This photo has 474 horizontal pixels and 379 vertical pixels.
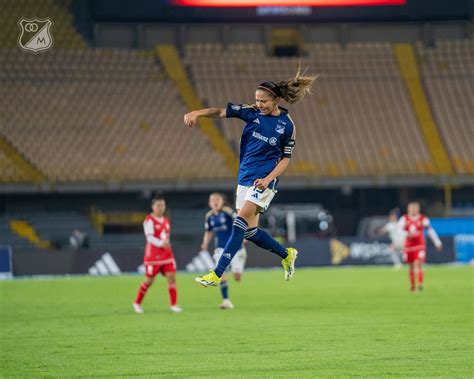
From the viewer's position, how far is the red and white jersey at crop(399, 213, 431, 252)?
961 inches

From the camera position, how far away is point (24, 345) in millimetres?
12727

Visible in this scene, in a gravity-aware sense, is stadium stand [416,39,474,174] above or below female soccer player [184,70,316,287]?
above

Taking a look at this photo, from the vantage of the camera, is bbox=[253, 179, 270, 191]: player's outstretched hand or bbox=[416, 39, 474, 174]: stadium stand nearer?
bbox=[253, 179, 270, 191]: player's outstretched hand

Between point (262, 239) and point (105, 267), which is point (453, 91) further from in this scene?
point (262, 239)

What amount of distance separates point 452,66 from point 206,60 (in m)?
11.8

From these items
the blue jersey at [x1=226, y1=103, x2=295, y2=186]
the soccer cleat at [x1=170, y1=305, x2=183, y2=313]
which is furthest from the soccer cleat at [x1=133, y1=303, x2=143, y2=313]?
the blue jersey at [x1=226, y1=103, x2=295, y2=186]

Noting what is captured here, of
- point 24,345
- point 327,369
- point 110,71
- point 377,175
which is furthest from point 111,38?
point 327,369

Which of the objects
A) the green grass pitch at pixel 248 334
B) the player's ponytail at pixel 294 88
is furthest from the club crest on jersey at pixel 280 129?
the green grass pitch at pixel 248 334

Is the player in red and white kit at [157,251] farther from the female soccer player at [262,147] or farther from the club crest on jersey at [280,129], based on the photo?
the club crest on jersey at [280,129]

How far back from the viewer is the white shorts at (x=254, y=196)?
460 inches

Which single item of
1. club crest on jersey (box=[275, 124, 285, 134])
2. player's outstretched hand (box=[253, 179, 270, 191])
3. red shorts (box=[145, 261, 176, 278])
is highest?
club crest on jersey (box=[275, 124, 285, 134])

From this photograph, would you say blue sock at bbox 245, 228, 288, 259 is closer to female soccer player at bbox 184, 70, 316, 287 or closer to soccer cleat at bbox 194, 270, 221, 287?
female soccer player at bbox 184, 70, 316, 287

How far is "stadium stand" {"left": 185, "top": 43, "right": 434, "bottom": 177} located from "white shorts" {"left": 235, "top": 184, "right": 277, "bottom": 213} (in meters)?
32.8

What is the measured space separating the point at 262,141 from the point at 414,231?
13.5m
